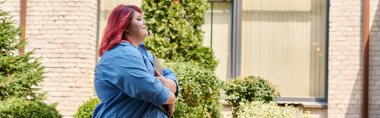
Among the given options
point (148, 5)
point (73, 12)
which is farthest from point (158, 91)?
point (73, 12)

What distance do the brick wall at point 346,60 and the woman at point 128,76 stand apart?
7.09m

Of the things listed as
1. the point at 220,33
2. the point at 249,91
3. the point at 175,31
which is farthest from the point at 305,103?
the point at 175,31

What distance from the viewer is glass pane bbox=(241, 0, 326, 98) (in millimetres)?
11039

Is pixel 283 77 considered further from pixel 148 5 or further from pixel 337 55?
pixel 148 5

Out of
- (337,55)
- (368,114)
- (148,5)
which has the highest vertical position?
(148,5)

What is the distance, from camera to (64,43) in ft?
35.6

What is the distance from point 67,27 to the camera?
10805 mm

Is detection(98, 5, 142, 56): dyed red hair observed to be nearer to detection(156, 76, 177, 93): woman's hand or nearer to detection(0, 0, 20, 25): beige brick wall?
detection(156, 76, 177, 93): woman's hand

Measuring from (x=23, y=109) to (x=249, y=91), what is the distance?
3902 mm

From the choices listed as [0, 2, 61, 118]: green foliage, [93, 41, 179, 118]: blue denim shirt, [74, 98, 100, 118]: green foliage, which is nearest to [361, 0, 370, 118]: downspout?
[74, 98, 100, 118]: green foliage

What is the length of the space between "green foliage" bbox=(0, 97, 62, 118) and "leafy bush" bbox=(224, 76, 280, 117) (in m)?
3.38

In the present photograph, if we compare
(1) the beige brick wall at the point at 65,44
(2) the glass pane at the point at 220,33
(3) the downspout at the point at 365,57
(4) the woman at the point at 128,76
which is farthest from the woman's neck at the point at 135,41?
(2) the glass pane at the point at 220,33

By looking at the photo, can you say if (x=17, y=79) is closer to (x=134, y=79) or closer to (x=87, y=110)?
(x=87, y=110)

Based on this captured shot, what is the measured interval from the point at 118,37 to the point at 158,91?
0.38m
